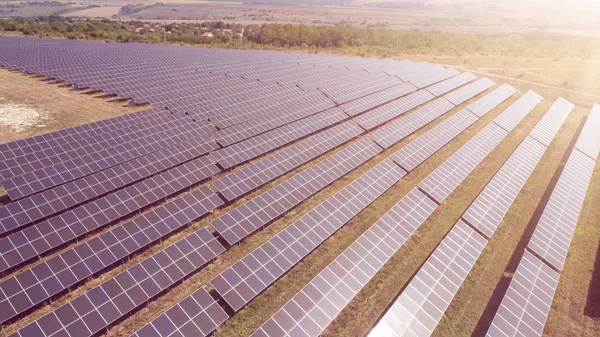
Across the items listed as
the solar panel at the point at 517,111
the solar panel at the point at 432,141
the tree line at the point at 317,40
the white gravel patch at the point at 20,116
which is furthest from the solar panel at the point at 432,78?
the white gravel patch at the point at 20,116

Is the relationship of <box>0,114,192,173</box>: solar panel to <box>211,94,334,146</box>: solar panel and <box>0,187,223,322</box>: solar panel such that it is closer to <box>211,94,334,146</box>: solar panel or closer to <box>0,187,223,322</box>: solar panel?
<box>211,94,334,146</box>: solar panel

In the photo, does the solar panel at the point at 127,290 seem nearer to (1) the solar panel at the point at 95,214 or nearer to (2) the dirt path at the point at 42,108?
(1) the solar panel at the point at 95,214

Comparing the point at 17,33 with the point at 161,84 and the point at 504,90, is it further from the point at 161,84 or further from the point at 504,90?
the point at 504,90

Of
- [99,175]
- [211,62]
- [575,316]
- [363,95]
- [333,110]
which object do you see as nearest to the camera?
[575,316]

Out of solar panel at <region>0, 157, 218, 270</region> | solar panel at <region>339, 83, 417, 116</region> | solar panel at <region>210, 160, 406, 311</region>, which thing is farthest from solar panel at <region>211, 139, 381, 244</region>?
solar panel at <region>339, 83, 417, 116</region>

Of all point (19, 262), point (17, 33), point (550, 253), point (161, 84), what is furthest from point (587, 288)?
point (17, 33)

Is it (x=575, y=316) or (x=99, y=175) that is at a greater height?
(x=99, y=175)
